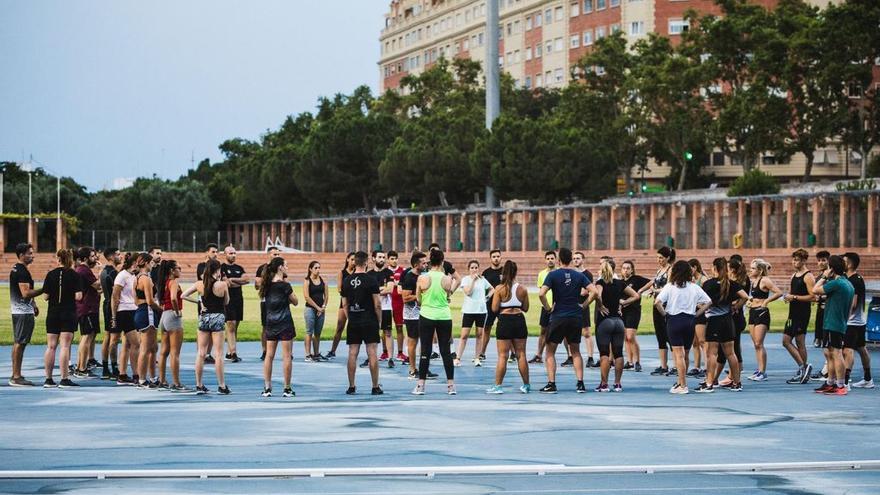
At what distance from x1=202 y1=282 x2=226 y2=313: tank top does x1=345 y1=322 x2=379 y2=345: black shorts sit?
1634 millimetres

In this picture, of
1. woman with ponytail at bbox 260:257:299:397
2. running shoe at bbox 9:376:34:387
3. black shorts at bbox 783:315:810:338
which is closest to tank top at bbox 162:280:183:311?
woman with ponytail at bbox 260:257:299:397

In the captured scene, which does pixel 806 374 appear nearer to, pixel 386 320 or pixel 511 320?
pixel 511 320

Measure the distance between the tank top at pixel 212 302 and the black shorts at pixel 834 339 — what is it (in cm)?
778

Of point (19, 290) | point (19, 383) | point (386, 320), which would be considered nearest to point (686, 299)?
point (386, 320)

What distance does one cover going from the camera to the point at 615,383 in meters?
17.9

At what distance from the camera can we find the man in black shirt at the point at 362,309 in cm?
1680

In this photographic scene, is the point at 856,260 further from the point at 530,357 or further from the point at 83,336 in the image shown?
the point at 83,336

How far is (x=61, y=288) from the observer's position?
1805 cm

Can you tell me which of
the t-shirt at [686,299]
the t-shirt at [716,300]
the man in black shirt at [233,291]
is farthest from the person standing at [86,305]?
the t-shirt at [716,300]

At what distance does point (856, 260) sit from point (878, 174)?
65.3 m

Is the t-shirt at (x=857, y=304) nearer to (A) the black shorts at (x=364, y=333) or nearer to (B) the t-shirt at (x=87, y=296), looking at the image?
(A) the black shorts at (x=364, y=333)

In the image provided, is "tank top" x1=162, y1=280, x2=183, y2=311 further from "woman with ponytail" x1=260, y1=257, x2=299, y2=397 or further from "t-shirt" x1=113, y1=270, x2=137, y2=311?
"woman with ponytail" x1=260, y1=257, x2=299, y2=397

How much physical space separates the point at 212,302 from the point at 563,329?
4.51 metres

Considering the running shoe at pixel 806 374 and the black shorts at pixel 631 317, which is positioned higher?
the black shorts at pixel 631 317
